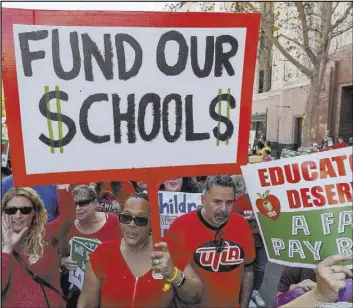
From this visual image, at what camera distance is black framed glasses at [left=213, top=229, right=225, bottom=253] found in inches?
85.9

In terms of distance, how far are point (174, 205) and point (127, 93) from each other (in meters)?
0.71

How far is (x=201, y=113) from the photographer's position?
1902 mm

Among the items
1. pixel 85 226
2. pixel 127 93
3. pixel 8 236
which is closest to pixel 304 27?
pixel 85 226

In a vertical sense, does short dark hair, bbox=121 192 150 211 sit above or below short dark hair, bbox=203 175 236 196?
below

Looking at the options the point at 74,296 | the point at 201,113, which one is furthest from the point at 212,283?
the point at 201,113

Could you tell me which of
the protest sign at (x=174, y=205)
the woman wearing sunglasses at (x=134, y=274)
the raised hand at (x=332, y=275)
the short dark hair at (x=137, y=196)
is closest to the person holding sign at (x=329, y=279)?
the raised hand at (x=332, y=275)

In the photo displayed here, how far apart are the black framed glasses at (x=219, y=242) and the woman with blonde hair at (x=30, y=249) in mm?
703

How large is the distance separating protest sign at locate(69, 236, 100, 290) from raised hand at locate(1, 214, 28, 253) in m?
0.26

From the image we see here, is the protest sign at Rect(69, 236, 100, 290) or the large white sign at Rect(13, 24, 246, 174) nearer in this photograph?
the large white sign at Rect(13, 24, 246, 174)

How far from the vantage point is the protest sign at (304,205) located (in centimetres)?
187

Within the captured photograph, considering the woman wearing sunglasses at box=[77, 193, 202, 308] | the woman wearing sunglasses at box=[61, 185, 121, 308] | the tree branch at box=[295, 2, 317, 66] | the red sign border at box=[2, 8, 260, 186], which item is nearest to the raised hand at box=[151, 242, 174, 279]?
the woman wearing sunglasses at box=[77, 193, 202, 308]

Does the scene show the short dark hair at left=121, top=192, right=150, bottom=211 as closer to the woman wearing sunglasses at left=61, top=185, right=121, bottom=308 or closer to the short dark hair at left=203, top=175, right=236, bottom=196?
the woman wearing sunglasses at left=61, top=185, right=121, bottom=308

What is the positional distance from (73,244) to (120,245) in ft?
0.90

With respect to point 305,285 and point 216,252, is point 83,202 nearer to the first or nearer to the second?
point 216,252
